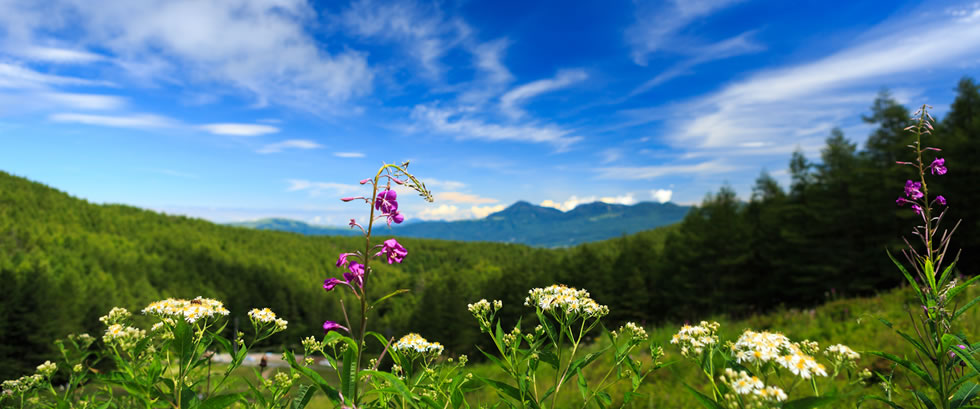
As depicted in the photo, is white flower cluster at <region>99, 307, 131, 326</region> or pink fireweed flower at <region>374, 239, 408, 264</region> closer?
pink fireweed flower at <region>374, 239, 408, 264</region>

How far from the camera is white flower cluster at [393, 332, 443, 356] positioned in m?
2.41

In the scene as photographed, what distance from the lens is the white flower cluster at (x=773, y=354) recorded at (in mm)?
1562

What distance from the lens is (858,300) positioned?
12328mm

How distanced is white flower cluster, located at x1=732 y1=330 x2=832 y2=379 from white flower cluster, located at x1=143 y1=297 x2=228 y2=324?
2675 mm

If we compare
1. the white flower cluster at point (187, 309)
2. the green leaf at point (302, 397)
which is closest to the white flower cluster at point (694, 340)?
the green leaf at point (302, 397)

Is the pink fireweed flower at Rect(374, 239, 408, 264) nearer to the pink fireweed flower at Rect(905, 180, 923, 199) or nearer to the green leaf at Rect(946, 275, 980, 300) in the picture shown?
the green leaf at Rect(946, 275, 980, 300)

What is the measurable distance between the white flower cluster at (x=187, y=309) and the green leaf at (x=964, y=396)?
3.68m

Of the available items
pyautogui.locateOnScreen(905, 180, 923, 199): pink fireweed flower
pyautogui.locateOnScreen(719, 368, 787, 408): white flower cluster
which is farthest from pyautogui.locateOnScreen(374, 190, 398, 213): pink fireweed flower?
pyautogui.locateOnScreen(905, 180, 923, 199): pink fireweed flower

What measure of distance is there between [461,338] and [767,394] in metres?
76.5

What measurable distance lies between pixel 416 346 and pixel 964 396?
2708 millimetres

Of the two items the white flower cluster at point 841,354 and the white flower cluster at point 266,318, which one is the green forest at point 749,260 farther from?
the white flower cluster at point 841,354

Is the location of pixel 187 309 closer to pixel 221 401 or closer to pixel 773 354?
pixel 221 401

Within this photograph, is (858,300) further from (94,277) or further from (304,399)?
(94,277)

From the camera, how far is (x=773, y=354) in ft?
5.08
